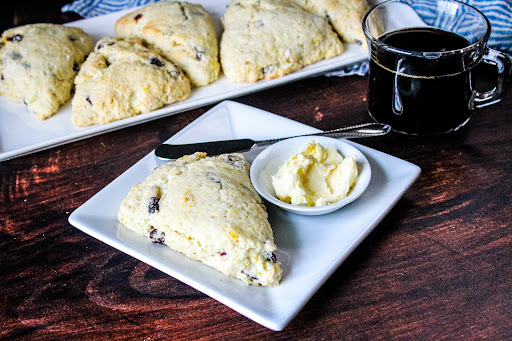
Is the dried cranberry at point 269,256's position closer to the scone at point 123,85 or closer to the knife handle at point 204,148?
the knife handle at point 204,148

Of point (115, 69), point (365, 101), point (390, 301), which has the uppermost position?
point (115, 69)

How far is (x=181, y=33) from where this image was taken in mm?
1891

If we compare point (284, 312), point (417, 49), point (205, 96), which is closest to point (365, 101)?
point (417, 49)

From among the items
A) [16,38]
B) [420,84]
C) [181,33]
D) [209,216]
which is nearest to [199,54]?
[181,33]

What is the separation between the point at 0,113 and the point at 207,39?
2.43 ft

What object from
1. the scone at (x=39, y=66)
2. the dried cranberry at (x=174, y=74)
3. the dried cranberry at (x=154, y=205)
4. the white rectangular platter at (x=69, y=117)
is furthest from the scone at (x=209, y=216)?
the scone at (x=39, y=66)

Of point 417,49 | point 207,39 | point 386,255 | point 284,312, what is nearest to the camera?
point 284,312

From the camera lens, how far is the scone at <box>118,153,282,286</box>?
42.4 inches

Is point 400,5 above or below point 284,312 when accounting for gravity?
above

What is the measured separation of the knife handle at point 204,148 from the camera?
4.66ft

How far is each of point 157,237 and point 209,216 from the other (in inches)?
5.2

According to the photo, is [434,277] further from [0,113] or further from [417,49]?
[0,113]

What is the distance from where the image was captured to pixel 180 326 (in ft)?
3.55

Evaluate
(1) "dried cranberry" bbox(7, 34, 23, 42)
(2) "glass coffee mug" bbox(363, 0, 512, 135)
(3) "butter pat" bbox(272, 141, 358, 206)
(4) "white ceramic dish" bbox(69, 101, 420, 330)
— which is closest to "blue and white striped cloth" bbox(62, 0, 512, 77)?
(2) "glass coffee mug" bbox(363, 0, 512, 135)
